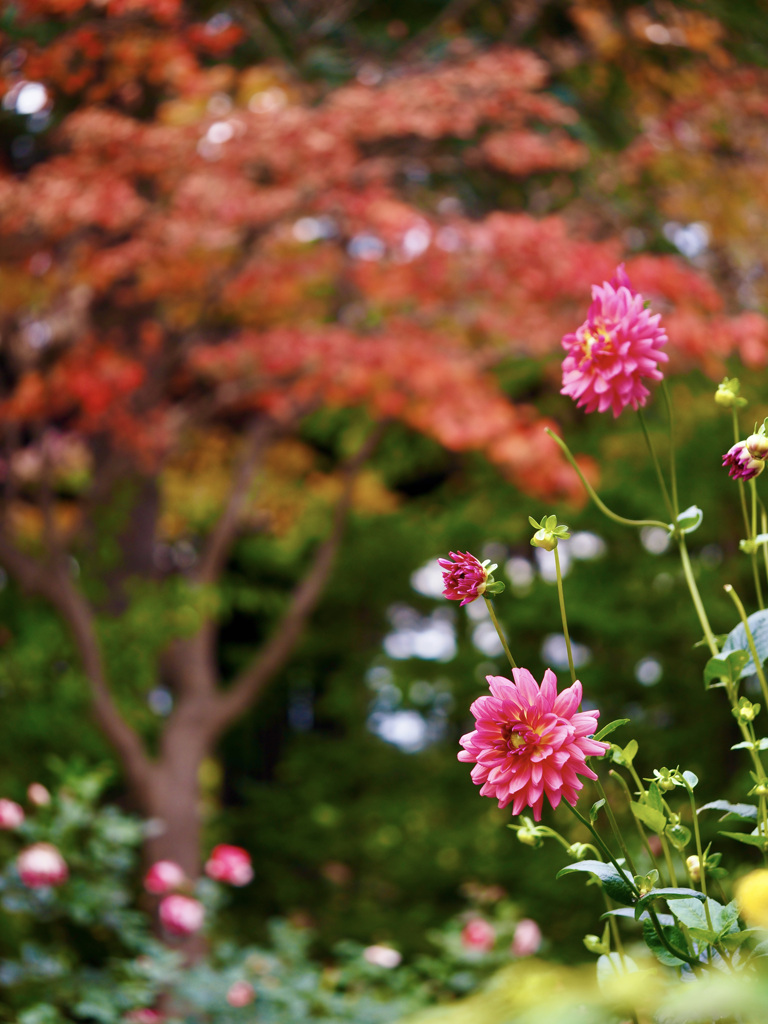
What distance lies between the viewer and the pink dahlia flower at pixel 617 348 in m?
1.13

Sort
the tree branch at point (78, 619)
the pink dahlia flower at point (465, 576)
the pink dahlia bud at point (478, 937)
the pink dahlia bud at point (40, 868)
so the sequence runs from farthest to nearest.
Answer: the tree branch at point (78, 619) → the pink dahlia bud at point (478, 937) → the pink dahlia bud at point (40, 868) → the pink dahlia flower at point (465, 576)

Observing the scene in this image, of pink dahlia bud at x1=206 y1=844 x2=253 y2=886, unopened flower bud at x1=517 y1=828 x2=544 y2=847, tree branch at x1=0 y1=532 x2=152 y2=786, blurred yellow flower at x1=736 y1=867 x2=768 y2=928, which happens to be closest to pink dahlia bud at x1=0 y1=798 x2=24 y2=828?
pink dahlia bud at x1=206 y1=844 x2=253 y2=886

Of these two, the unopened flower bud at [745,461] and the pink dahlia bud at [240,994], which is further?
the pink dahlia bud at [240,994]

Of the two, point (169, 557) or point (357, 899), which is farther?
point (169, 557)

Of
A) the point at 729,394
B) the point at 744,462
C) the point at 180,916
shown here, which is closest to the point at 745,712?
the point at 744,462

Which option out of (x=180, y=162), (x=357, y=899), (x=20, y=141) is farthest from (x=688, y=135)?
(x=357, y=899)

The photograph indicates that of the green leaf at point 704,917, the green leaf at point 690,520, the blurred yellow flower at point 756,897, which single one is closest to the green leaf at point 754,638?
the green leaf at point 690,520

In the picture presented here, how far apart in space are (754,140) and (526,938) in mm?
3935

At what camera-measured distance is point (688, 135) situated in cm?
504

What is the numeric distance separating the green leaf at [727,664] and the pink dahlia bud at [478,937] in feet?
9.14

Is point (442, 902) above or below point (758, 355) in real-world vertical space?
below

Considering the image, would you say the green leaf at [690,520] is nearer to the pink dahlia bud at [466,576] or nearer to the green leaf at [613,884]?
the pink dahlia bud at [466,576]

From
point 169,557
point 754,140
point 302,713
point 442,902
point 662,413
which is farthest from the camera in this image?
point 302,713

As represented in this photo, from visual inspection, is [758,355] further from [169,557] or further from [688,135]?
[169,557]
